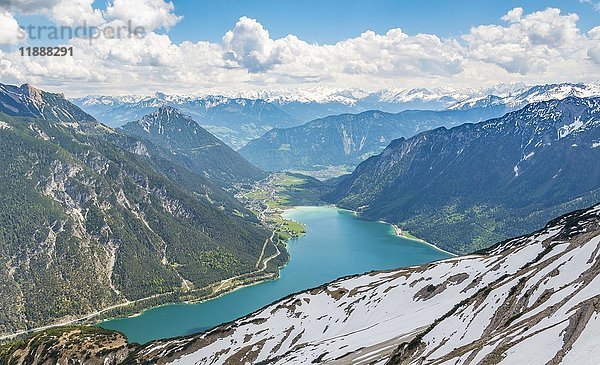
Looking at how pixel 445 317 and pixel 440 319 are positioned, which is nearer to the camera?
pixel 445 317

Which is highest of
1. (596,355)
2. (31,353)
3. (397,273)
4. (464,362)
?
(596,355)

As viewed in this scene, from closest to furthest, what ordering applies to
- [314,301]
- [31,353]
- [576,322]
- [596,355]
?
1. [596,355]
2. [576,322]
3. [31,353]
4. [314,301]

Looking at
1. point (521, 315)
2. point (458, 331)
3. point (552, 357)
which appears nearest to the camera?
point (552, 357)

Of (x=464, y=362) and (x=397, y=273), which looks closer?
(x=464, y=362)

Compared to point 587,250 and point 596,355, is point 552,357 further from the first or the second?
point 587,250

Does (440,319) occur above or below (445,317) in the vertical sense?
below

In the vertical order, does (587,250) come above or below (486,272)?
above

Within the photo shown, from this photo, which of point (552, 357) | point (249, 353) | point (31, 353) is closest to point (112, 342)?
point (31, 353)
